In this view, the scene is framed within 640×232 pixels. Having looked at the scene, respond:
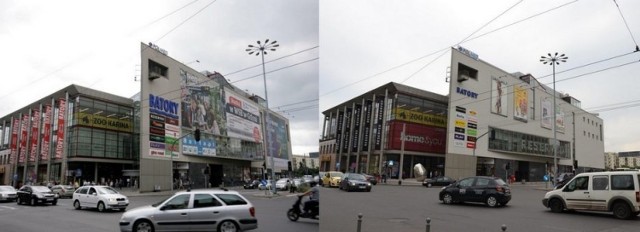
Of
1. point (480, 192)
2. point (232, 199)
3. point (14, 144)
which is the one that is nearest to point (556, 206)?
point (480, 192)

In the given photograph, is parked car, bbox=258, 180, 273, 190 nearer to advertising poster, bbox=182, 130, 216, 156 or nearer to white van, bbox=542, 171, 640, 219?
advertising poster, bbox=182, 130, 216, 156

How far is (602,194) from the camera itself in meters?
12.7

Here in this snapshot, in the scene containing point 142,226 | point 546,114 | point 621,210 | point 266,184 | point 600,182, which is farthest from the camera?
point 546,114

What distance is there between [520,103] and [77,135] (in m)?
16.4

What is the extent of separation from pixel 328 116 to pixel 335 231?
2.33 m

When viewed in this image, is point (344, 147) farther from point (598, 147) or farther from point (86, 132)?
point (598, 147)

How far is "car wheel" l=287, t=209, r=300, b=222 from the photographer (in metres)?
3.40

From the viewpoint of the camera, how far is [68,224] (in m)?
10.8

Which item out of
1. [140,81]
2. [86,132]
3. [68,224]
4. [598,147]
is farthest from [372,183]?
[598,147]

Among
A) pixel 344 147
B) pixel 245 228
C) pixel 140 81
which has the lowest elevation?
pixel 245 228

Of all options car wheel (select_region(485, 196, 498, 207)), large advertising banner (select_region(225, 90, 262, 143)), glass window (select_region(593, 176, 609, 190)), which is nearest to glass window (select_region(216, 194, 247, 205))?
large advertising banner (select_region(225, 90, 262, 143))

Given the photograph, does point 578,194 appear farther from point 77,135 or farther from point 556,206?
point 77,135

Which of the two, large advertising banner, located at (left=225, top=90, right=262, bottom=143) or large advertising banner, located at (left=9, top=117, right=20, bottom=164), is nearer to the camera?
large advertising banner, located at (left=225, top=90, right=262, bottom=143)

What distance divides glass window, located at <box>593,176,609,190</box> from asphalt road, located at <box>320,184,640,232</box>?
31.6 inches
